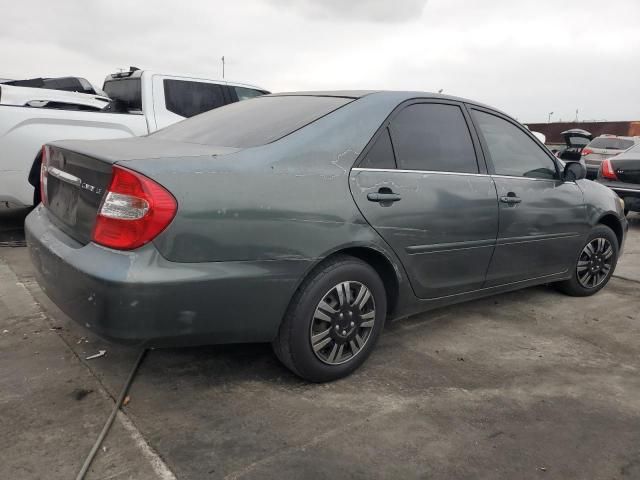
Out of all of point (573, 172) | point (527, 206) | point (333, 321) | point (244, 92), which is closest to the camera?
point (333, 321)

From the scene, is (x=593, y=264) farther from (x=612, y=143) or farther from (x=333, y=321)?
(x=612, y=143)

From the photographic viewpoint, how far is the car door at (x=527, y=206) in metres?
3.55

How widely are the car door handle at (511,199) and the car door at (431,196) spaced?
0.10m

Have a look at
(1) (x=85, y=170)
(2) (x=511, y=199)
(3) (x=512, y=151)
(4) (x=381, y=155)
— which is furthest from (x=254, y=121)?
(3) (x=512, y=151)

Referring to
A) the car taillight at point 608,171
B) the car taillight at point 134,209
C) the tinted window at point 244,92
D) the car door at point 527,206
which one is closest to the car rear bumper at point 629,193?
the car taillight at point 608,171

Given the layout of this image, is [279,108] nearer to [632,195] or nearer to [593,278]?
[593,278]

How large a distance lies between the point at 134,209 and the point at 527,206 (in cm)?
259

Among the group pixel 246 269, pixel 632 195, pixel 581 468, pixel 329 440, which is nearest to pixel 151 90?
pixel 246 269

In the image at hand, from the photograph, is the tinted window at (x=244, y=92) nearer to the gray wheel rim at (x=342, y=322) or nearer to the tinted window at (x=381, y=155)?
the tinted window at (x=381, y=155)

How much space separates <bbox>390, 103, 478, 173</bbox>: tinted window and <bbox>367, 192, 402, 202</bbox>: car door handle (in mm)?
201

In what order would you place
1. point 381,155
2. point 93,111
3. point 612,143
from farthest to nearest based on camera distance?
point 612,143, point 93,111, point 381,155

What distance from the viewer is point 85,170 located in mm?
2498

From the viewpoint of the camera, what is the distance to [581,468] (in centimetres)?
222

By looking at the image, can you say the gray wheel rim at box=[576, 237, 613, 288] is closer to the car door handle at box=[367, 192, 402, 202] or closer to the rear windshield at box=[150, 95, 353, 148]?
the car door handle at box=[367, 192, 402, 202]
